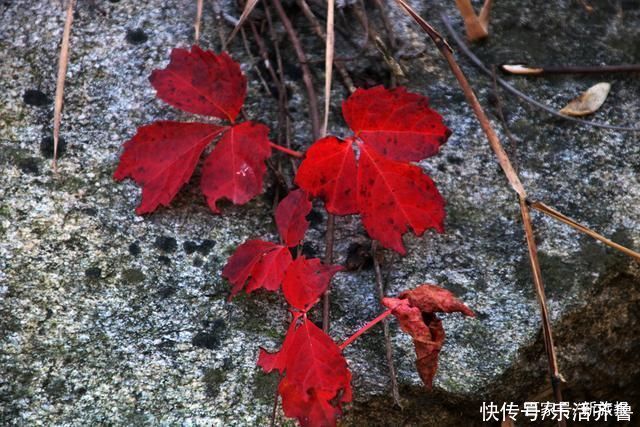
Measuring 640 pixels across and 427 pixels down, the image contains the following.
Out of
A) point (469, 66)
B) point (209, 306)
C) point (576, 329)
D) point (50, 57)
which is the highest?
point (50, 57)

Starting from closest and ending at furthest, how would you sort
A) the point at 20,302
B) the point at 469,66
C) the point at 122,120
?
1. the point at 20,302
2. the point at 122,120
3. the point at 469,66

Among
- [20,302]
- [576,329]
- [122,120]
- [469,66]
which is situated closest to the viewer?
[20,302]

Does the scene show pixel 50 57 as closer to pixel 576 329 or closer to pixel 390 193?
pixel 390 193

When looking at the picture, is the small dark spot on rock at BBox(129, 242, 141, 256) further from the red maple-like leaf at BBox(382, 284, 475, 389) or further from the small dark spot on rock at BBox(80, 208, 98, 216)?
the red maple-like leaf at BBox(382, 284, 475, 389)

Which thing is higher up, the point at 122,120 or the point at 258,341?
the point at 122,120

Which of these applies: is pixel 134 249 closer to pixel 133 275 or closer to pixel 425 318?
pixel 133 275

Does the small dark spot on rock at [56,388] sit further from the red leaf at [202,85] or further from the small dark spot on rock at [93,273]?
the red leaf at [202,85]

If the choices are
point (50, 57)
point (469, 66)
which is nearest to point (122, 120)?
point (50, 57)

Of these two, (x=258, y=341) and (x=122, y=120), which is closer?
(x=258, y=341)
